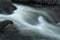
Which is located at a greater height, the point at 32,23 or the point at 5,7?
the point at 5,7

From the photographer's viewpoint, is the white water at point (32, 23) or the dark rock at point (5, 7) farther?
the dark rock at point (5, 7)

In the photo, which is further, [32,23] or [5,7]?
[5,7]

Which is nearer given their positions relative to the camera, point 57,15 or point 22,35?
point 22,35

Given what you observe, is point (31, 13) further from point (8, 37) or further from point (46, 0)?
point (8, 37)

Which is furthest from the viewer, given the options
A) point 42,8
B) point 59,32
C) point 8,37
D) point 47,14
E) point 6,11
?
point 42,8

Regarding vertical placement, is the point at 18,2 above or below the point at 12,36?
above

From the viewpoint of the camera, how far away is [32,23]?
7258 mm

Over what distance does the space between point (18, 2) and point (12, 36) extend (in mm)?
4556

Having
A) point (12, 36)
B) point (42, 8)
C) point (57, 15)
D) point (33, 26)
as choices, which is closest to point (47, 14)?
point (57, 15)

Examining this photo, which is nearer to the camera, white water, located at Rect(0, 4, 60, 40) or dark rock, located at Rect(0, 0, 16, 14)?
white water, located at Rect(0, 4, 60, 40)

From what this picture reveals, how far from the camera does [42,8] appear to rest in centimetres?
949

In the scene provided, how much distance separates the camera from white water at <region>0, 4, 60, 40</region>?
638 cm

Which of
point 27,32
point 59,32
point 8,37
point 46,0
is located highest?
point 46,0

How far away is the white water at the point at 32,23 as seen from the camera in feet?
20.9
